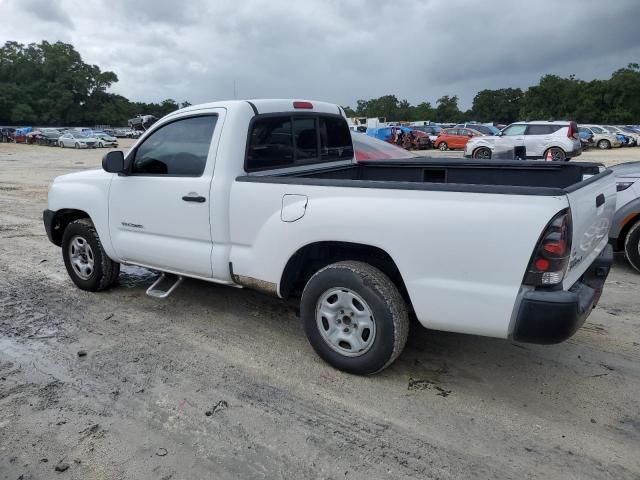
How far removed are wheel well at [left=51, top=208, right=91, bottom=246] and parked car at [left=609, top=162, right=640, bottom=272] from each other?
581 cm

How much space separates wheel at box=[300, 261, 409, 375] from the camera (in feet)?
10.8

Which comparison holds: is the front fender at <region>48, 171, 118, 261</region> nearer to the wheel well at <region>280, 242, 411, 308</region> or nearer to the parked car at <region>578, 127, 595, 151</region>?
the wheel well at <region>280, 242, 411, 308</region>

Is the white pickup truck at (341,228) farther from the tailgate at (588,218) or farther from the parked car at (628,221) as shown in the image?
the parked car at (628,221)

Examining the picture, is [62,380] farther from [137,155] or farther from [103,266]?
[137,155]

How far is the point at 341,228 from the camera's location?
3316mm

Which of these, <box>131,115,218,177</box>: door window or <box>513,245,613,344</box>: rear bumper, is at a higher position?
<box>131,115,218,177</box>: door window

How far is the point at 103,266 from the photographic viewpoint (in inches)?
201

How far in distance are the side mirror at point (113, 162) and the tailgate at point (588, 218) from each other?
357 centimetres

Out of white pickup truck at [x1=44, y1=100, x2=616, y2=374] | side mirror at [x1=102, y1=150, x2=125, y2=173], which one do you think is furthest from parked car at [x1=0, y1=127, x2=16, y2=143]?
side mirror at [x1=102, y1=150, x2=125, y2=173]

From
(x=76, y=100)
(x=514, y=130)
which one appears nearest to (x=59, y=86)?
(x=76, y=100)

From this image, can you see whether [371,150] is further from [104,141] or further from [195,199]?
[104,141]

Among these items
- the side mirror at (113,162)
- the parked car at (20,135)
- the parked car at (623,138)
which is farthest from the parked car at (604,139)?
the parked car at (20,135)

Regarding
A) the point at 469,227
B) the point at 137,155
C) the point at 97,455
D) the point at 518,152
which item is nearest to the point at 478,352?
the point at 469,227

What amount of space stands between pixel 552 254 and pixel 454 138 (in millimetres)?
30587
